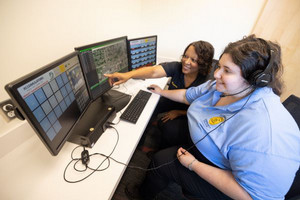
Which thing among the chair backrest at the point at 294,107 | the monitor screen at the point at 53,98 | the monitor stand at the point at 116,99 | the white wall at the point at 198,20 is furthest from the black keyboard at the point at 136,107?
the white wall at the point at 198,20

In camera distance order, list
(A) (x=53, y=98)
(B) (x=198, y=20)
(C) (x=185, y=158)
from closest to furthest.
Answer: (A) (x=53, y=98) < (C) (x=185, y=158) < (B) (x=198, y=20)

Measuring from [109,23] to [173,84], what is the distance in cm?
86

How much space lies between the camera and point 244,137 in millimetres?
582

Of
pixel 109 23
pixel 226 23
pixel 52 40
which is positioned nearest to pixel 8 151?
pixel 52 40

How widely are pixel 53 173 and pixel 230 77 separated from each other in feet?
3.04

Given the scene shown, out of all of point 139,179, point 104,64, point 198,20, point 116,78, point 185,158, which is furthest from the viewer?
point 198,20

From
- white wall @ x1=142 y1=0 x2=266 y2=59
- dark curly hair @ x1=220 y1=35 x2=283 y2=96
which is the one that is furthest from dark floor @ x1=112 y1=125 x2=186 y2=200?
white wall @ x1=142 y1=0 x2=266 y2=59

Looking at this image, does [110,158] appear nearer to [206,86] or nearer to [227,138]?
[227,138]

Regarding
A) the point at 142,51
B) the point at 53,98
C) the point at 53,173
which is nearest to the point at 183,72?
the point at 142,51

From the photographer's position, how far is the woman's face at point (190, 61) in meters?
1.12

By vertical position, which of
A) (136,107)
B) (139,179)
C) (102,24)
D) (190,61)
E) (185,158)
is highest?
(102,24)

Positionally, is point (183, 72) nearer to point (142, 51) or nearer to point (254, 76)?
point (142, 51)

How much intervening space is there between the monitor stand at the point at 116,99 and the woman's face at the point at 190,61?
0.56 m

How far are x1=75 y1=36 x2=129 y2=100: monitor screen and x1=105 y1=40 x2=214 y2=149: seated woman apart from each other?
68mm
